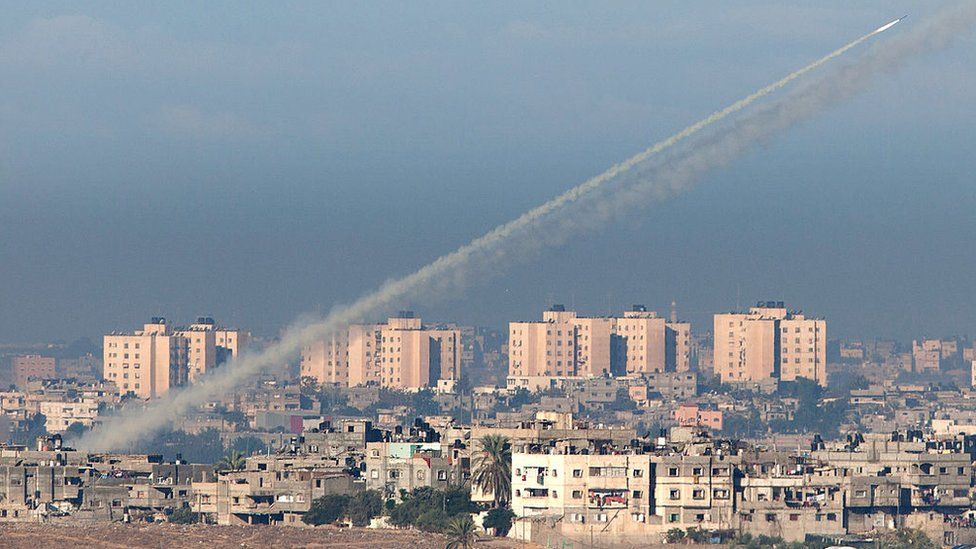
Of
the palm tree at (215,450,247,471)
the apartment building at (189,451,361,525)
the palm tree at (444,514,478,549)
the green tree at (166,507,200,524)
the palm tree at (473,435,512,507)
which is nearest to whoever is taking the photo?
the palm tree at (444,514,478,549)

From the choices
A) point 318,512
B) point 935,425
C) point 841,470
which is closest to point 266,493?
point 318,512

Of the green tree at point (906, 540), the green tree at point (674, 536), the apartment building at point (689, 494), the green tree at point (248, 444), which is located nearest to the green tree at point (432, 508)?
the apartment building at point (689, 494)

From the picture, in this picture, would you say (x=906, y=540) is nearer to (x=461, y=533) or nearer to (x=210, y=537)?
(x=461, y=533)

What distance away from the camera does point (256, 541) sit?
263ft

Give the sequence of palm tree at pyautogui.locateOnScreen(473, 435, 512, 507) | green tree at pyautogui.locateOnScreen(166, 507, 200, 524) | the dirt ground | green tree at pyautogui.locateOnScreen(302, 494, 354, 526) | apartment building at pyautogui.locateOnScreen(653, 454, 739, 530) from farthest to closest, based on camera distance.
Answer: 1. green tree at pyautogui.locateOnScreen(166, 507, 200, 524)
2. green tree at pyautogui.locateOnScreen(302, 494, 354, 526)
3. palm tree at pyautogui.locateOnScreen(473, 435, 512, 507)
4. apartment building at pyautogui.locateOnScreen(653, 454, 739, 530)
5. the dirt ground

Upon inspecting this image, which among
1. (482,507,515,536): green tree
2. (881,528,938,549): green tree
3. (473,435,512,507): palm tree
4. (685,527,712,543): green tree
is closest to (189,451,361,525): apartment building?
(473,435,512,507): palm tree

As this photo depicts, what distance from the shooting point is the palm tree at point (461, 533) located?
80.9m

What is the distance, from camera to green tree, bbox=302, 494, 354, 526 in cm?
9231

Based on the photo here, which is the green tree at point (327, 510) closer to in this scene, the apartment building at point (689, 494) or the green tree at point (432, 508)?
the green tree at point (432, 508)

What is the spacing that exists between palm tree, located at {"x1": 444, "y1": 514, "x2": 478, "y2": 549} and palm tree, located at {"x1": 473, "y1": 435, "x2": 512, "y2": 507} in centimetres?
704

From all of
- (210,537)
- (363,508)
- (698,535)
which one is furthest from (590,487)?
(210,537)

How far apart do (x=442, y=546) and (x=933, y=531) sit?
21.8 meters

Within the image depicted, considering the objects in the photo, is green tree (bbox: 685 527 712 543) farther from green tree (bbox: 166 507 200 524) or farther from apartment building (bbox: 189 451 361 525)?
green tree (bbox: 166 507 200 524)

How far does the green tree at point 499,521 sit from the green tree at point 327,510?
655 centimetres
